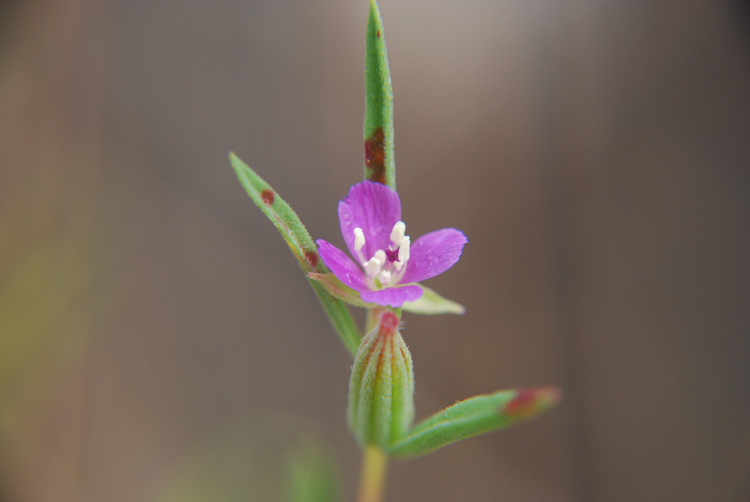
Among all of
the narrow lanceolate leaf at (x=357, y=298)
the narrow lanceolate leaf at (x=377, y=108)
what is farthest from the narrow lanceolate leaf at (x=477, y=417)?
the narrow lanceolate leaf at (x=377, y=108)

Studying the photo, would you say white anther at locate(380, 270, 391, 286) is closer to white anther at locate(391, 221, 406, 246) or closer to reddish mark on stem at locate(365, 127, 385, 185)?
white anther at locate(391, 221, 406, 246)

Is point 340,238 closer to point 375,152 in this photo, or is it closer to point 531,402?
point 375,152

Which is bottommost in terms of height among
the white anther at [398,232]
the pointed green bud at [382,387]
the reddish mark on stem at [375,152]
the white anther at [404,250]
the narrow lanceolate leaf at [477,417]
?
the narrow lanceolate leaf at [477,417]

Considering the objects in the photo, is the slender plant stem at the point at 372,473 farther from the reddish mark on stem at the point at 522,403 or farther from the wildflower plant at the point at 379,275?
the reddish mark on stem at the point at 522,403

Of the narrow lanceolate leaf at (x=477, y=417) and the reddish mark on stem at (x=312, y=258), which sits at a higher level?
the reddish mark on stem at (x=312, y=258)

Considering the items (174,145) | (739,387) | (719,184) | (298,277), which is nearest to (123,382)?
(298,277)

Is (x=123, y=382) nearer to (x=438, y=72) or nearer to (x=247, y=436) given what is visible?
(x=247, y=436)
